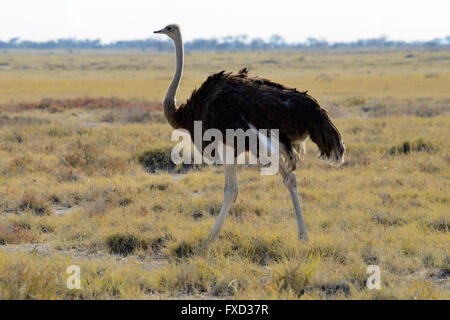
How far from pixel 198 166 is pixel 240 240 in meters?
5.02

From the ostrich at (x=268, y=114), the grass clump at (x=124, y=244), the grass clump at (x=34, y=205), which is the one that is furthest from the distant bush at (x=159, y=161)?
the ostrich at (x=268, y=114)

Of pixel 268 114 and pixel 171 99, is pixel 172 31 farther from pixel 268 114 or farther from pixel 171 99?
pixel 268 114

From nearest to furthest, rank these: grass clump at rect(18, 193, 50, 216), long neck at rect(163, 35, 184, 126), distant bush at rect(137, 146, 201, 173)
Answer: long neck at rect(163, 35, 184, 126) → grass clump at rect(18, 193, 50, 216) → distant bush at rect(137, 146, 201, 173)

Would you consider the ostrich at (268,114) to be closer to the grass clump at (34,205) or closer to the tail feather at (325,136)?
the tail feather at (325,136)

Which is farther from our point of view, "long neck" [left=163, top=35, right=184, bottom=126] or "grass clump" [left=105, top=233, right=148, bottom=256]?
"long neck" [left=163, top=35, right=184, bottom=126]

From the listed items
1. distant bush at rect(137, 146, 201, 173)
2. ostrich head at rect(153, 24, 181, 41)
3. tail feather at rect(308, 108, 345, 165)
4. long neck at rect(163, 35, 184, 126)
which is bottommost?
distant bush at rect(137, 146, 201, 173)

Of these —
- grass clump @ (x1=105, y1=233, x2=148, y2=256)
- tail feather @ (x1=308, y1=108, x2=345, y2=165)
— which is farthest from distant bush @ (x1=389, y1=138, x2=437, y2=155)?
grass clump @ (x1=105, y1=233, x2=148, y2=256)

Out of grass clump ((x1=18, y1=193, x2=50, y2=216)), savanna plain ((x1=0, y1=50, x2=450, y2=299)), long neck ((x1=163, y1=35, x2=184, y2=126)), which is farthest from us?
grass clump ((x1=18, y1=193, x2=50, y2=216))

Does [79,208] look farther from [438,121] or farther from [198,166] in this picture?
[438,121]

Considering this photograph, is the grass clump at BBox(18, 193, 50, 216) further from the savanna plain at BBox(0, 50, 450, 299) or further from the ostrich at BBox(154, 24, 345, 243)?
the ostrich at BBox(154, 24, 345, 243)

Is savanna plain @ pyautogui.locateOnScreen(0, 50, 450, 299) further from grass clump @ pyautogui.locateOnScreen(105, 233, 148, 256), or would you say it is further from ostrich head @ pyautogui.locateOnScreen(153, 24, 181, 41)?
ostrich head @ pyautogui.locateOnScreen(153, 24, 181, 41)

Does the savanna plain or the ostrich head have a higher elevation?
the ostrich head

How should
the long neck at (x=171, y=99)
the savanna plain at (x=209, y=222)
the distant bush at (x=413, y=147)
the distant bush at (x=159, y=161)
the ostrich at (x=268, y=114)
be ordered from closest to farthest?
the savanna plain at (x=209, y=222), the ostrich at (x=268, y=114), the long neck at (x=171, y=99), the distant bush at (x=159, y=161), the distant bush at (x=413, y=147)
